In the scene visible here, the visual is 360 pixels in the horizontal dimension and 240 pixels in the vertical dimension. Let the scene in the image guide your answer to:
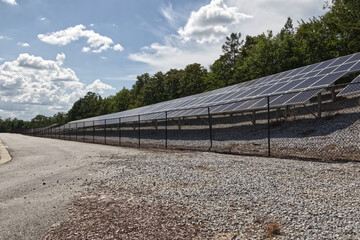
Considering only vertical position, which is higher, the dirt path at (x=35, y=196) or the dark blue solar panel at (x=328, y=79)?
the dark blue solar panel at (x=328, y=79)

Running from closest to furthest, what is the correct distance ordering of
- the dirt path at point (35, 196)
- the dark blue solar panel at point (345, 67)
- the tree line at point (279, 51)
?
the dirt path at point (35, 196) < the dark blue solar panel at point (345, 67) < the tree line at point (279, 51)

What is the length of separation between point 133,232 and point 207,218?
3.97ft

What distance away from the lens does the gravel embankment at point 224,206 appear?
352cm

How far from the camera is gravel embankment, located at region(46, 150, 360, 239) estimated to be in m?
3.52

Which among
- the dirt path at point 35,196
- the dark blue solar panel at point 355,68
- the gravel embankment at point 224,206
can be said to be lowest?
the dirt path at point 35,196

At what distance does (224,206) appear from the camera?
4.44 metres

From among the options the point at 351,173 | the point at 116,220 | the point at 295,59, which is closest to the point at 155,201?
the point at 116,220

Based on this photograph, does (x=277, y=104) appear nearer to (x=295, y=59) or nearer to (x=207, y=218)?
(x=207, y=218)

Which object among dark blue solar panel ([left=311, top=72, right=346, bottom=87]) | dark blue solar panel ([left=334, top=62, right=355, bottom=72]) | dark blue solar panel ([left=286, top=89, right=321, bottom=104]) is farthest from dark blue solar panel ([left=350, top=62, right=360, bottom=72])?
dark blue solar panel ([left=286, top=89, right=321, bottom=104])

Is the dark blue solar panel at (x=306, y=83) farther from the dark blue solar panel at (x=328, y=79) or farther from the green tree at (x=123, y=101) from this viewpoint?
the green tree at (x=123, y=101)

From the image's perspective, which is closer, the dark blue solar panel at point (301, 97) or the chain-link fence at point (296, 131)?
the chain-link fence at point (296, 131)

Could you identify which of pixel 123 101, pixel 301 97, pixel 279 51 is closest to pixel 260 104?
pixel 301 97

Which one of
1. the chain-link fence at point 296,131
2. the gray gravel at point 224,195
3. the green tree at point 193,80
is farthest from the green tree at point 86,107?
the gray gravel at point 224,195

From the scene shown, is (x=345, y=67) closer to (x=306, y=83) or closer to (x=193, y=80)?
(x=306, y=83)
